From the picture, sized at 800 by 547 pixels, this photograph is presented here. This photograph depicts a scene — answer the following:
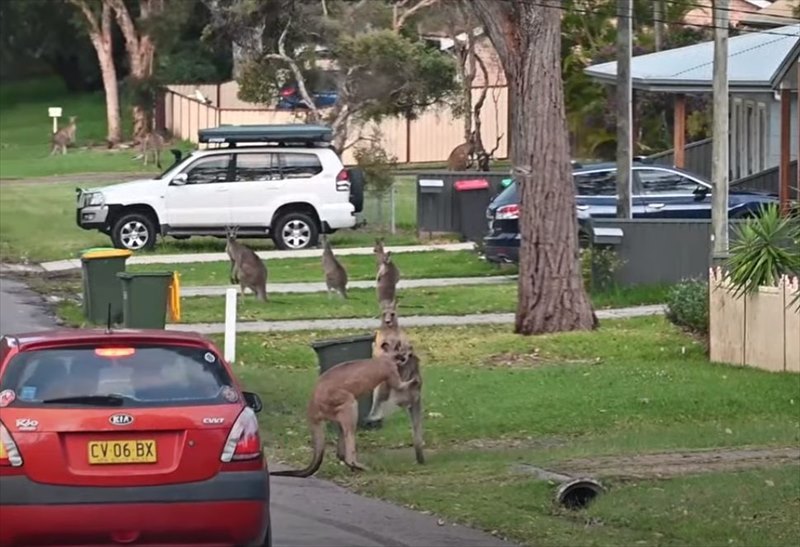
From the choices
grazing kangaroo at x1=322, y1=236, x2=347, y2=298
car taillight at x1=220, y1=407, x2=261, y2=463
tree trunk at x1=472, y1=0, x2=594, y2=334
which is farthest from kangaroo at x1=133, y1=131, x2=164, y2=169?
car taillight at x1=220, y1=407, x2=261, y2=463

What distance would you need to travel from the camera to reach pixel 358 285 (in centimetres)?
2684

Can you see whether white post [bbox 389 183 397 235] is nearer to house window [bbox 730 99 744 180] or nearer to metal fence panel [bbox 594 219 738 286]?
house window [bbox 730 99 744 180]

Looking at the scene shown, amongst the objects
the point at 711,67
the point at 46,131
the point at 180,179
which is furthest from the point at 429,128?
the point at 180,179

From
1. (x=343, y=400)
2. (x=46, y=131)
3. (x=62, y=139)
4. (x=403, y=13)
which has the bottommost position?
(x=343, y=400)

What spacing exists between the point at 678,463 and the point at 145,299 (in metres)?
9.54

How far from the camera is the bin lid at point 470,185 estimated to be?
32.5 meters

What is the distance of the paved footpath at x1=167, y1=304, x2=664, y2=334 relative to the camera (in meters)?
22.1

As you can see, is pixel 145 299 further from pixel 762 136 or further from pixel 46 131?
pixel 46 131

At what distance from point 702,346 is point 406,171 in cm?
2871

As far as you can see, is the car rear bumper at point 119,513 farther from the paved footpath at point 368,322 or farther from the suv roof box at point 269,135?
the suv roof box at point 269,135

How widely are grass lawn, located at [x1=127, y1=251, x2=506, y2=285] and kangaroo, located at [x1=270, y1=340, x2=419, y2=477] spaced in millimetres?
14532

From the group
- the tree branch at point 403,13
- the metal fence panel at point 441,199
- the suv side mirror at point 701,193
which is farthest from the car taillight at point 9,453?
the tree branch at point 403,13

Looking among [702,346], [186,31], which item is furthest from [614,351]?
[186,31]

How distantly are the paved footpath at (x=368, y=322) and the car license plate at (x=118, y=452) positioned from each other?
13.1 meters
